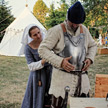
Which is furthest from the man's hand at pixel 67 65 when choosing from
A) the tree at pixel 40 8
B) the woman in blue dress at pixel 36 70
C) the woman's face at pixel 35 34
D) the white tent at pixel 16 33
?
the tree at pixel 40 8

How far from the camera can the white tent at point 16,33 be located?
37.8 feet

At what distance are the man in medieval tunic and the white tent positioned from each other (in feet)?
31.5

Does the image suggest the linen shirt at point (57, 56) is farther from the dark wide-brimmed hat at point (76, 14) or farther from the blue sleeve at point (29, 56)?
the blue sleeve at point (29, 56)

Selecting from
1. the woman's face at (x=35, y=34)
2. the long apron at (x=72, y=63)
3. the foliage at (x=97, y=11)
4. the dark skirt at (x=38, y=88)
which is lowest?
the dark skirt at (x=38, y=88)

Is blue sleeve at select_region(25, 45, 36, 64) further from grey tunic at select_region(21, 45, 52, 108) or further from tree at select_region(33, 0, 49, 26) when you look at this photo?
tree at select_region(33, 0, 49, 26)

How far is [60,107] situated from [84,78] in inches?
13.5

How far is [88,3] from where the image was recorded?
585cm

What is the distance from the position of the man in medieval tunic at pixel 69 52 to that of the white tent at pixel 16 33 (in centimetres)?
960

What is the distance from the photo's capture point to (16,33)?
1173 centimetres

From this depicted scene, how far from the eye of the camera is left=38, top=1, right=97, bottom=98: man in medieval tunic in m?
1.83

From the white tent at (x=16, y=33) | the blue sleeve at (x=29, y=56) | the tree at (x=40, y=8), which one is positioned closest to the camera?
the blue sleeve at (x=29, y=56)

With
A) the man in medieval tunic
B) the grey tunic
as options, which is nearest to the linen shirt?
the man in medieval tunic

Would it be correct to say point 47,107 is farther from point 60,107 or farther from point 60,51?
point 60,51

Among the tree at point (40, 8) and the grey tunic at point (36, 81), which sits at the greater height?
the tree at point (40, 8)
